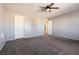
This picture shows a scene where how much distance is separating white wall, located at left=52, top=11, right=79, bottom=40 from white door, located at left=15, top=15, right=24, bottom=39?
3450mm

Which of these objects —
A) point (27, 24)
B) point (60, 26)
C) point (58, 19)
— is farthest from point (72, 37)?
point (27, 24)

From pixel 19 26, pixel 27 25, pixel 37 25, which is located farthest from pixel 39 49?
pixel 37 25

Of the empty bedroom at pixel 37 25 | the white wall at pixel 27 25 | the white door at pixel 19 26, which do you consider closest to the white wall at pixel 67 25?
the empty bedroom at pixel 37 25

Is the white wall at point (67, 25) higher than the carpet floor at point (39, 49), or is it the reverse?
the white wall at point (67, 25)

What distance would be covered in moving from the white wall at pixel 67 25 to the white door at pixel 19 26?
3450 mm

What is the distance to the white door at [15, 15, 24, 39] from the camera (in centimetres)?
648

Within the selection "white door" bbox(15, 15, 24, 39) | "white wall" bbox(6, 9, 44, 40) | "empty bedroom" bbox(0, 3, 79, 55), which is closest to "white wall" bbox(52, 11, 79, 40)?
"empty bedroom" bbox(0, 3, 79, 55)

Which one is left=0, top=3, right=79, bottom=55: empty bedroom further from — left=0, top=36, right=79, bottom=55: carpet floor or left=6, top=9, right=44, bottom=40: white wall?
left=0, top=36, right=79, bottom=55: carpet floor

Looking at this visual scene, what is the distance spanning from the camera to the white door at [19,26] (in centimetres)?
648

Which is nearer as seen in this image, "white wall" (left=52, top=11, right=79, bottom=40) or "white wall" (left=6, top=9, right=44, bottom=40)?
"white wall" (left=6, top=9, right=44, bottom=40)

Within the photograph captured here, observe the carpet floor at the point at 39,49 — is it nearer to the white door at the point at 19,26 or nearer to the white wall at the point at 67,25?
the white wall at the point at 67,25

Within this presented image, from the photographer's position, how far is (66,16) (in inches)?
280

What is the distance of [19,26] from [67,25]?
12.8ft
